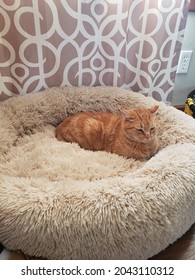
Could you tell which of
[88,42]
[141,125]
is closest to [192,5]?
[88,42]

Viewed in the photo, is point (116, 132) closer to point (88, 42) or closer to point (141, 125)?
point (141, 125)

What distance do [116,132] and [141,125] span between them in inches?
6.4

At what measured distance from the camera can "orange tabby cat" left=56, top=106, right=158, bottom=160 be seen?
1.06 meters

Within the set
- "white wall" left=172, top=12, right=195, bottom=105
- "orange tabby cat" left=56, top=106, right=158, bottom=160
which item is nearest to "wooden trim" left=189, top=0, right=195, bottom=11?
"white wall" left=172, top=12, right=195, bottom=105

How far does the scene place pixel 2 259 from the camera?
78 cm

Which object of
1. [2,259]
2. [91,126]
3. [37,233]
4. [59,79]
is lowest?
[2,259]
